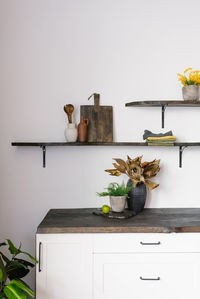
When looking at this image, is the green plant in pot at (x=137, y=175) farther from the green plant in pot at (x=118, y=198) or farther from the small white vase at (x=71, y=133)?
the small white vase at (x=71, y=133)

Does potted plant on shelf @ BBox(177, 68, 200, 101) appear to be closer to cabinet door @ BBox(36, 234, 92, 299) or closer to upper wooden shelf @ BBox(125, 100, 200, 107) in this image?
upper wooden shelf @ BBox(125, 100, 200, 107)

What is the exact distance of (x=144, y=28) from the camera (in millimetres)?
2584

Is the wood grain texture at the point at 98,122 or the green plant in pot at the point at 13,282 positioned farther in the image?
the wood grain texture at the point at 98,122

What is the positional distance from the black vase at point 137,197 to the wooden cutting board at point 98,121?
1.44ft

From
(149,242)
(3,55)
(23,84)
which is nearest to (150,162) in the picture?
(149,242)

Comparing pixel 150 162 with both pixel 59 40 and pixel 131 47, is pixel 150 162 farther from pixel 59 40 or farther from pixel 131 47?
pixel 59 40

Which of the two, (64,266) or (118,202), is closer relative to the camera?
(64,266)

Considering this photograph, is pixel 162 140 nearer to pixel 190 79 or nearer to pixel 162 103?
pixel 162 103

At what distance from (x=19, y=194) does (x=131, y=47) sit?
4.98ft

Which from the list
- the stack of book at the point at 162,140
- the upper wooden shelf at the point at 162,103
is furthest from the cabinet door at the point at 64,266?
the upper wooden shelf at the point at 162,103

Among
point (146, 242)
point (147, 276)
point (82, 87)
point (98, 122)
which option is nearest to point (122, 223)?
point (146, 242)

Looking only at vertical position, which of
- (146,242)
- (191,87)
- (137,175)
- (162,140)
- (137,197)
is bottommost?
(146,242)

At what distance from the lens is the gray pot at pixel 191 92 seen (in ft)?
7.97

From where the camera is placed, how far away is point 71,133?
2.41 m
